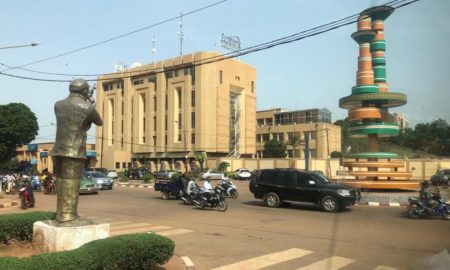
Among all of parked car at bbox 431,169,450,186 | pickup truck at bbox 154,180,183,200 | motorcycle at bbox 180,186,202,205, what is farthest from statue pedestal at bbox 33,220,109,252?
parked car at bbox 431,169,450,186

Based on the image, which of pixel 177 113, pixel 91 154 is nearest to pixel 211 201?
pixel 177 113

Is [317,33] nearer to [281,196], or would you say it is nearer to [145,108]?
[281,196]

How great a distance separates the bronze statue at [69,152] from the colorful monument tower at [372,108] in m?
20.1

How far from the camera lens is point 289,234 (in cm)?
1255

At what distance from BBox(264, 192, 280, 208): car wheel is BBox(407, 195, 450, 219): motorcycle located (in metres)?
5.52

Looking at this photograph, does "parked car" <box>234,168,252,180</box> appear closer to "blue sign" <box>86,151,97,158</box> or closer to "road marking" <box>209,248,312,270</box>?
"blue sign" <box>86,151,97,158</box>

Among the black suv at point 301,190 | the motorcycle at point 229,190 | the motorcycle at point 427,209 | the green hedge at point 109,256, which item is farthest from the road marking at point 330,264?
the motorcycle at point 229,190

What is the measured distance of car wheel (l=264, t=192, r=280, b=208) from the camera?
20344 millimetres

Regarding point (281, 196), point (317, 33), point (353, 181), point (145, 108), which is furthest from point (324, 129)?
point (317, 33)

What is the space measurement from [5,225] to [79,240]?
188 centimetres

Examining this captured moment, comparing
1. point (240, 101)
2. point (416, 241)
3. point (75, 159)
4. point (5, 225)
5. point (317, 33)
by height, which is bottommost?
point (416, 241)

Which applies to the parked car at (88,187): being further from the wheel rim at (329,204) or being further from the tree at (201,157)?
the tree at (201,157)

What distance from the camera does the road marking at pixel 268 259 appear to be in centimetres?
855

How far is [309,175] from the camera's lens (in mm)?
19734
